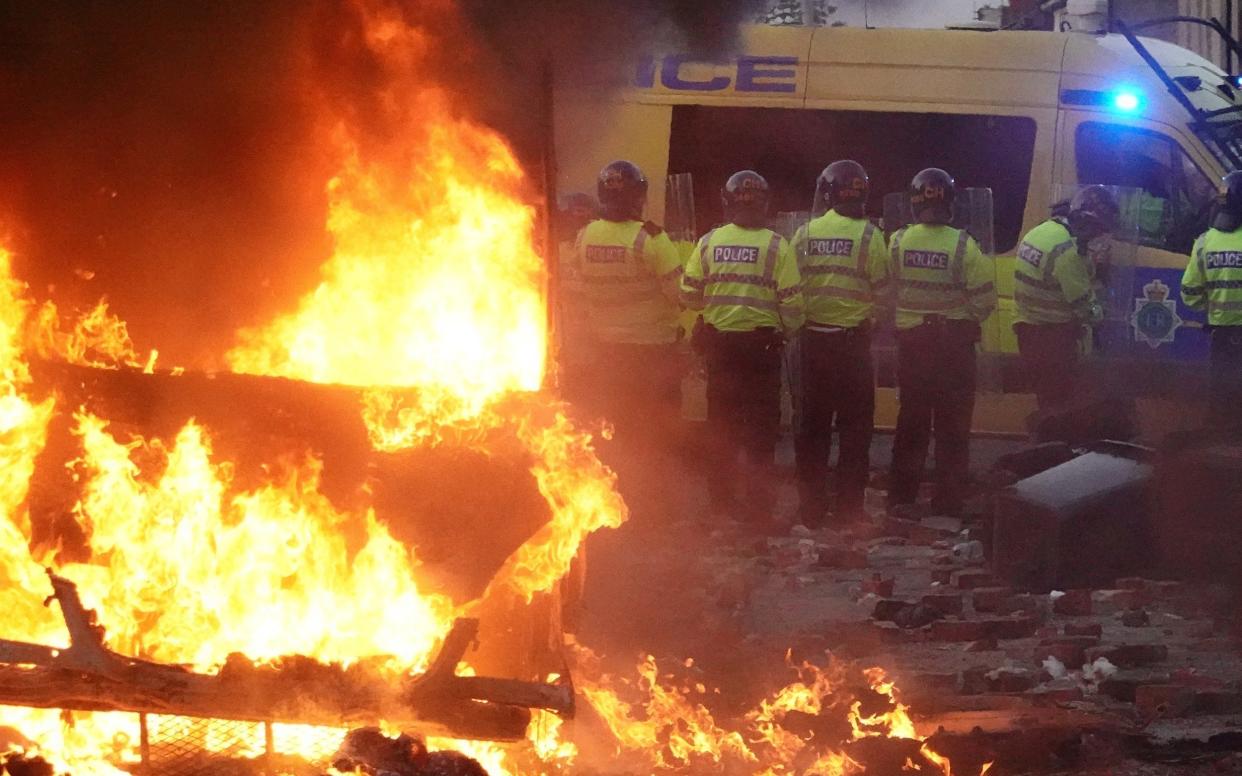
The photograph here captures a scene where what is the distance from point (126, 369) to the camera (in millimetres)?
4898

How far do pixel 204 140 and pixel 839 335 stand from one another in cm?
479

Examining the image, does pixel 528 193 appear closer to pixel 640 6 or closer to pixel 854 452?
pixel 640 6

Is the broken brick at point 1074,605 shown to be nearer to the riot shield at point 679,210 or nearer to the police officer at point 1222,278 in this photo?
the police officer at point 1222,278

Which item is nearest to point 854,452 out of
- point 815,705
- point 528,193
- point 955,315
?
point 955,315

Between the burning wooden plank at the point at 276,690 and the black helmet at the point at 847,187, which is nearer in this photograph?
the burning wooden plank at the point at 276,690

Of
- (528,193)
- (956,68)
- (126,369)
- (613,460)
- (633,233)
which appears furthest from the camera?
(956,68)

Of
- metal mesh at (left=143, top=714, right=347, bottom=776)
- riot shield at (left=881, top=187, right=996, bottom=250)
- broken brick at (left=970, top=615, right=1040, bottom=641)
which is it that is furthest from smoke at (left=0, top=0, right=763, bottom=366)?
riot shield at (left=881, top=187, right=996, bottom=250)

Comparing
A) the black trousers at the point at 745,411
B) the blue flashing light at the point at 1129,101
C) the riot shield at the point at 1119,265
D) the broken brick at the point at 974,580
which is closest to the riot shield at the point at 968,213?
the riot shield at the point at 1119,265

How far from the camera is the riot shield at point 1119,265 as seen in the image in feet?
35.2

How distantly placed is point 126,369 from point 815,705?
285cm

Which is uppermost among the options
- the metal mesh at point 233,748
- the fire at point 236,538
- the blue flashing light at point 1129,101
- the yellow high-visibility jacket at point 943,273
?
the blue flashing light at point 1129,101

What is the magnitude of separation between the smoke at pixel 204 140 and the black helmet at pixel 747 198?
356 cm

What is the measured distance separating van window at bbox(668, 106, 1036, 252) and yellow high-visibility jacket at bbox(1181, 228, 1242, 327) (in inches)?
57.8

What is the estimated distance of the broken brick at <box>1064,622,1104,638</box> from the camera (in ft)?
23.2
